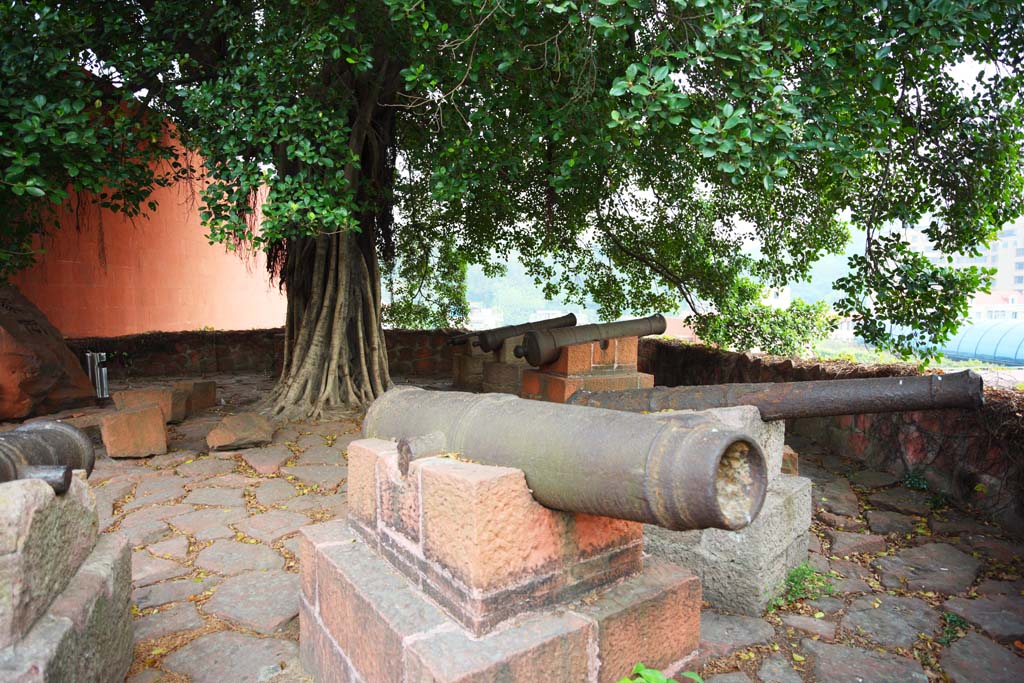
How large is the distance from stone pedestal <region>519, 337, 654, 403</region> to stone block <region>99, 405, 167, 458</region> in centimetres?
399

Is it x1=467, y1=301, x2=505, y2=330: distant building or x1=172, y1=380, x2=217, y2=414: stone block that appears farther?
x1=467, y1=301, x2=505, y2=330: distant building

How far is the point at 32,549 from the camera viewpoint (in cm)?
181

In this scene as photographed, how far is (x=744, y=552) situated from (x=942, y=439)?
305cm

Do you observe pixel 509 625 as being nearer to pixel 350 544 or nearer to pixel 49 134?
pixel 350 544

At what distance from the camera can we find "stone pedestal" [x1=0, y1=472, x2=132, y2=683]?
5.58ft

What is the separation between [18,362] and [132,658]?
5.91 metres

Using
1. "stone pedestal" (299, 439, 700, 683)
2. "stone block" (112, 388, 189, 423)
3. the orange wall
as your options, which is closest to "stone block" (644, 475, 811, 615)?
A: "stone pedestal" (299, 439, 700, 683)

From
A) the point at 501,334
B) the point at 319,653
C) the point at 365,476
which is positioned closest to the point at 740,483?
the point at 365,476

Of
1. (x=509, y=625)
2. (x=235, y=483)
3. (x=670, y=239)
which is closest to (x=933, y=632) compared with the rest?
(x=509, y=625)

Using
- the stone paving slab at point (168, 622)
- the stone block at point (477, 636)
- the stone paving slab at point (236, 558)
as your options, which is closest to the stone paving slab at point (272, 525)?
the stone paving slab at point (236, 558)

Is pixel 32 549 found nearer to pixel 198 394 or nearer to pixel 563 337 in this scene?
pixel 563 337

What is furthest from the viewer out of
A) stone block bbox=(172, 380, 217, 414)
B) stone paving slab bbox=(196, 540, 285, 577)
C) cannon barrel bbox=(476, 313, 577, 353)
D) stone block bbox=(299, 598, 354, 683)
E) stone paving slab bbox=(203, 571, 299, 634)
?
cannon barrel bbox=(476, 313, 577, 353)

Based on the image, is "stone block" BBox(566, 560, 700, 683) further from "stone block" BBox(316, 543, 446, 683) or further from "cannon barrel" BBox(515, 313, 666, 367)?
"cannon barrel" BBox(515, 313, 666, 367)

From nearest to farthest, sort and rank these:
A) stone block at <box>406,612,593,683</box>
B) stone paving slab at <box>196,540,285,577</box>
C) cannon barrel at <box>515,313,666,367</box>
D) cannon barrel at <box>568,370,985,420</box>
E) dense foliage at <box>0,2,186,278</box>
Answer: stone block at <box>406,612,593,683</box>, cannon barrel at <box>568,370,985,420</box>, stone paving slab at <box>196,540,285,577</box>, dense foliage at <box>0,2,186,278</box>, cannon barrel at <box>515,313,666,367</box>
